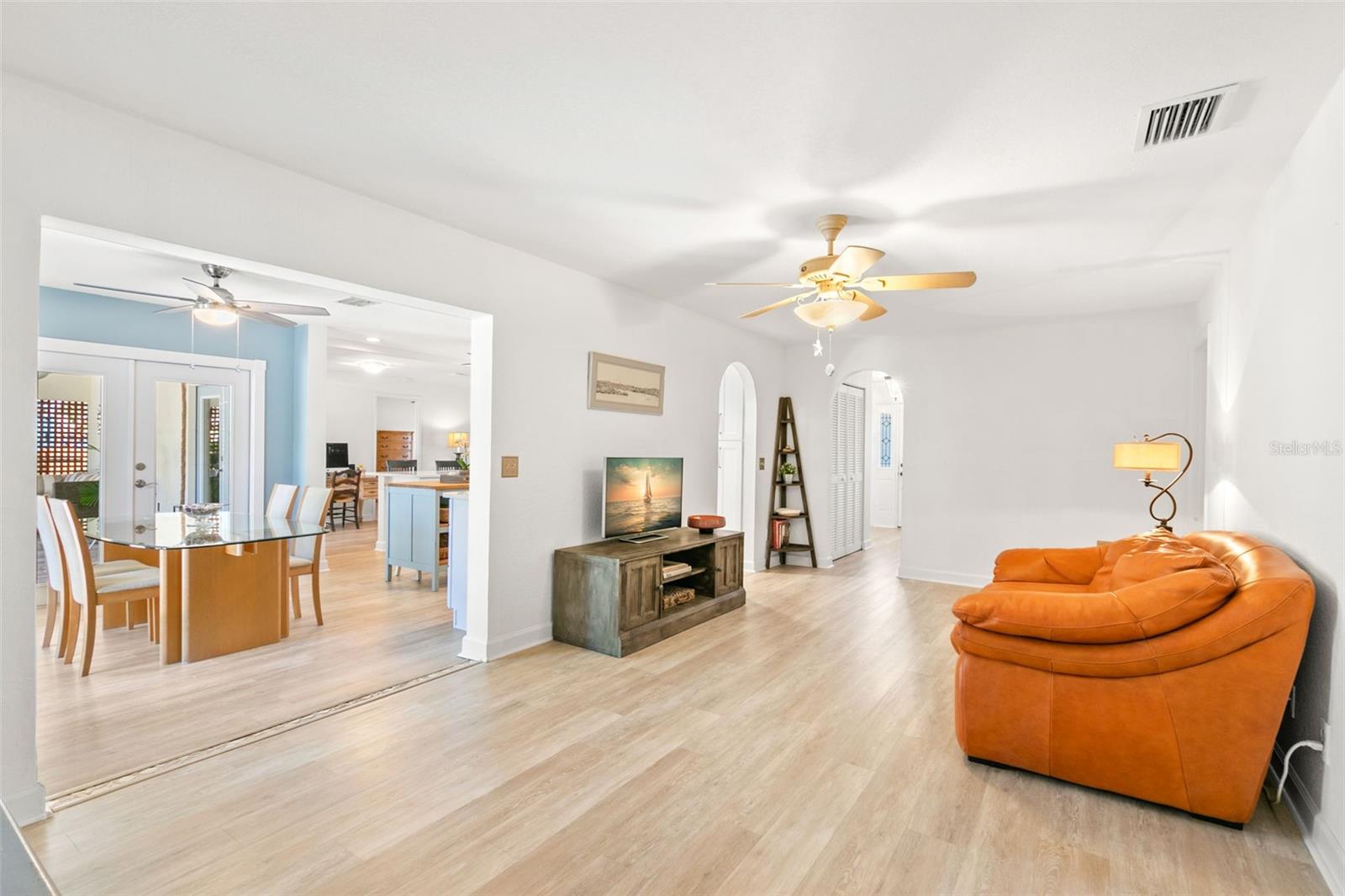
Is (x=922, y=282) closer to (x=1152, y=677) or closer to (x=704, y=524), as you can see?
(x=1152, y=677)

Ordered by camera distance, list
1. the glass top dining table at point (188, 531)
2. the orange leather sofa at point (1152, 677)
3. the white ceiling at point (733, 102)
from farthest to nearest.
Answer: the glass top dining table at point (188, 531), the orange leather sofa at point (1152, 677), the white ceiling at point (733, 102)

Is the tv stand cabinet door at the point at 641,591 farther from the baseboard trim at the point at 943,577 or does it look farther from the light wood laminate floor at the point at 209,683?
the baseboard trim at the point at 943,577

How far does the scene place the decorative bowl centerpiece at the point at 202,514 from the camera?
4082 mm

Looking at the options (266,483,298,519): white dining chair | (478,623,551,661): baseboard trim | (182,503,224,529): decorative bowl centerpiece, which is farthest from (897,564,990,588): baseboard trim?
(182,503,224,529): decorative bowl centerpiece

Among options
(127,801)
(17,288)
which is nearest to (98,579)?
(127,801)

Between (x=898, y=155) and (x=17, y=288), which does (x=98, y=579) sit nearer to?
(x=17, y=288)

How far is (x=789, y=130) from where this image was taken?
235 cm

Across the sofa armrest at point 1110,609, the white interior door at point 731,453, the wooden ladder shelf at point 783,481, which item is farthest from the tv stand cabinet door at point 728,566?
the sofa armrest at point 1110,609

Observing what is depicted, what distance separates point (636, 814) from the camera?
2.22m

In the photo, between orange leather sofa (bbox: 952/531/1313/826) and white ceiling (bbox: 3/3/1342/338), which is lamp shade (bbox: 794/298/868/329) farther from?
orange leather sofa (bbox: 952/531/1313/826)

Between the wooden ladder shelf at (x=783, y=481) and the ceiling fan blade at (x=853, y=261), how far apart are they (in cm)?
383

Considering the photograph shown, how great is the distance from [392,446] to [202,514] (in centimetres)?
767

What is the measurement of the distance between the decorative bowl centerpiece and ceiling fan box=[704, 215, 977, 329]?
3.56 m

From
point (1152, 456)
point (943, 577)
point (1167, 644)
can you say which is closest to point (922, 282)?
point (1167, 644)
